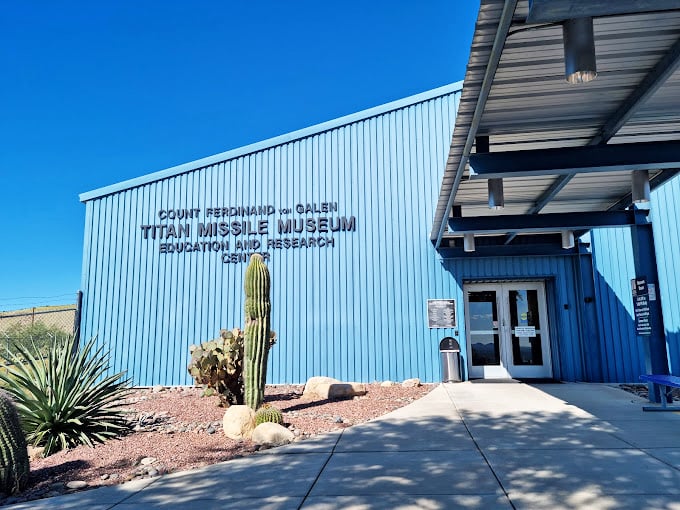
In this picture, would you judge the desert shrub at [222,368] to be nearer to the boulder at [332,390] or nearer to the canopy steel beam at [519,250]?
the boulder at [332,390]

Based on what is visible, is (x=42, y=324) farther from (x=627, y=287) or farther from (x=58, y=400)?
(x=627, y=287)

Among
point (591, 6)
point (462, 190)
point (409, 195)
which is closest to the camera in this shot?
point (591, 6)

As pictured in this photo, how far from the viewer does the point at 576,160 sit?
247 inches

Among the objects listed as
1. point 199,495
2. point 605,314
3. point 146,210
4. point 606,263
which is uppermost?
point 146,210

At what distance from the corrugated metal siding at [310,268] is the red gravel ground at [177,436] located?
1645 mm

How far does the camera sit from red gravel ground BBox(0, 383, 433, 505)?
5.09m

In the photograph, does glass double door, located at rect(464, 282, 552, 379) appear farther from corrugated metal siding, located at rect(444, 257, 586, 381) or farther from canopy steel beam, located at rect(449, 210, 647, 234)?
canopy steel beam, located at rect(449, 210, 647, 234)

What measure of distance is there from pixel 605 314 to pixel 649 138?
5.94m

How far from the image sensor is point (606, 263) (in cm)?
1166

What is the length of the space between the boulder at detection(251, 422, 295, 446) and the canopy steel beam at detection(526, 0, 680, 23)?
5253 millimetres

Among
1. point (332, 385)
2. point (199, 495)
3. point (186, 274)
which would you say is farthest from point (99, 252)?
point (199, 495)

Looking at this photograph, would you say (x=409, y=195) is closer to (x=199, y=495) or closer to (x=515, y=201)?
(x=515, y=201)

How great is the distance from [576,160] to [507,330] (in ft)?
22.3

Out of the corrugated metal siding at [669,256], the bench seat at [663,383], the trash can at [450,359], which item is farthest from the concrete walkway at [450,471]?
the corrugated metal siding at [669,256]
